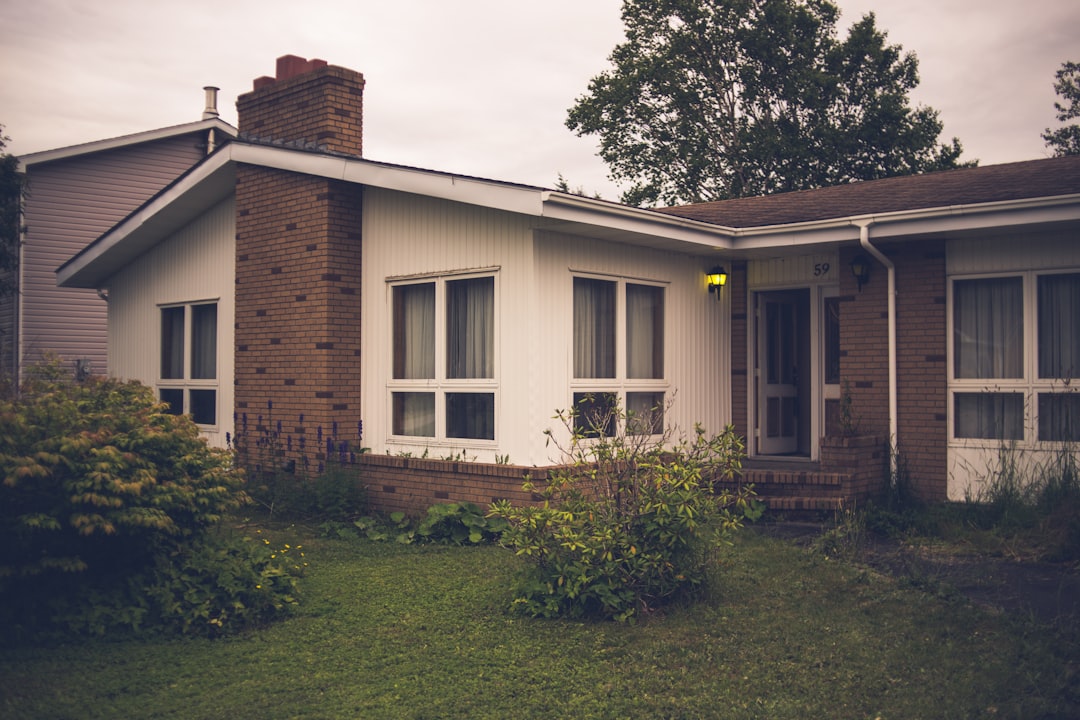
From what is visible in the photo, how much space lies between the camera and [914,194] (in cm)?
1054

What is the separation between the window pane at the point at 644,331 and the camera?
10000mm

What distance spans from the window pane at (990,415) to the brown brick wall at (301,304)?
6576 millimetres

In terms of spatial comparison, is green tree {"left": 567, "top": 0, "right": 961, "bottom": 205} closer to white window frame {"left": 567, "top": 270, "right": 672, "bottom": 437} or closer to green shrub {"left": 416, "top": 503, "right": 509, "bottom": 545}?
white window frame {"left": 567, "top": 270, "right": 672, "bottom": 437}

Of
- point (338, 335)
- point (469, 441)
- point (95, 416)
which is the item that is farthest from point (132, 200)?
point (95, 416)

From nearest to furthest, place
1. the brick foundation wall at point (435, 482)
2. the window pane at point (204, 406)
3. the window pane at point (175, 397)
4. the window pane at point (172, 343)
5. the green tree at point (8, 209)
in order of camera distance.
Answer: the brick foundation wall at point (435, 482), the window pane at point (204, 406), the window pane at point (175, 397), the window pane at point (172, 343), the green tree at point (8, 209)

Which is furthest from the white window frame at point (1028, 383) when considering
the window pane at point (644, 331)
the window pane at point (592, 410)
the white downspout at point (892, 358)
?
the window pane at point (592, 410)

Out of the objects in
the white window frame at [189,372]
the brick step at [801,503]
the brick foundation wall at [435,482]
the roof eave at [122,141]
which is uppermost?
the roof eave at [122,141]

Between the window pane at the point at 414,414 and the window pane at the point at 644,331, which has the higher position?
the window pane at the point at 644,331

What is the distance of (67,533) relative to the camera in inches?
220

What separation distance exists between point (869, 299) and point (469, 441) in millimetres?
4670

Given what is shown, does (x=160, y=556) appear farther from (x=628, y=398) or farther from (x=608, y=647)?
(x=628, y=398)

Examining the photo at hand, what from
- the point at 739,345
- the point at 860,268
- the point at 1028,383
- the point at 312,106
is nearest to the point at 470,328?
the point at 312,106

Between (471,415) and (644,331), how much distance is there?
88.7 inches

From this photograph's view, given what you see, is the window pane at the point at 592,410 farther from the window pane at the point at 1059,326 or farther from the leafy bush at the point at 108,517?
the window pane at the point at 1059,326
